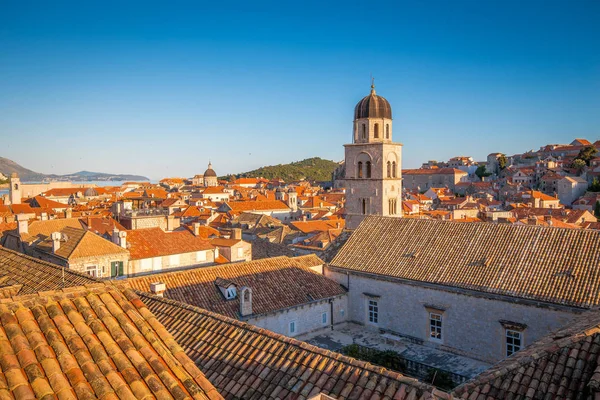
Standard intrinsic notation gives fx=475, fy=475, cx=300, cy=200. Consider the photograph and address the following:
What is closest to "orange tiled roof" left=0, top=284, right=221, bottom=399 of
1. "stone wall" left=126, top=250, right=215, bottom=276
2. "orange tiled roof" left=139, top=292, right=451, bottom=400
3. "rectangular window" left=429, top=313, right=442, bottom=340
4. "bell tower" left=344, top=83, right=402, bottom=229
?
"orange tiled roof" left=139, top=292, right=451, bottom=400

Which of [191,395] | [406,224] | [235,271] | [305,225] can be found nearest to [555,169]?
[305,225]

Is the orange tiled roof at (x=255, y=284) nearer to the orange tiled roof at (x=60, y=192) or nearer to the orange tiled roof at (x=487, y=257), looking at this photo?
the orange tiled roof at (x=487, y=257)

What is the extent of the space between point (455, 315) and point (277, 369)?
481 inches

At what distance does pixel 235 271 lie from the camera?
22438mm

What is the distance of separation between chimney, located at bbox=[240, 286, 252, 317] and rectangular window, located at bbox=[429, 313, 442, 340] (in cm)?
808

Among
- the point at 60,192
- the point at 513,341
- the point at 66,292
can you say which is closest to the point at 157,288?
the point at 66,292

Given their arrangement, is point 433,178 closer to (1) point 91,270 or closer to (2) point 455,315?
Answer: (2) point 455,315

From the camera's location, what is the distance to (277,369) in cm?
1033

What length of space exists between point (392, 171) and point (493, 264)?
14.6 metres

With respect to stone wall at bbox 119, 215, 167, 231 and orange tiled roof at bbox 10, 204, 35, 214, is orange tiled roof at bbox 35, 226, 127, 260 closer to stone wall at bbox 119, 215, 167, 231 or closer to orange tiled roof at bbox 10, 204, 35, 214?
stone wall at bbox 119, 215, 167, 231

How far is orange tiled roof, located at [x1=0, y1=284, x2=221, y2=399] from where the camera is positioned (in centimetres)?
466

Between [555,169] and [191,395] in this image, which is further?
[555,169]

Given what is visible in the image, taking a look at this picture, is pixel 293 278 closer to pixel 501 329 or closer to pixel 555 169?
pixel 501 329

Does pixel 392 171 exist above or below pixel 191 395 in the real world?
above
